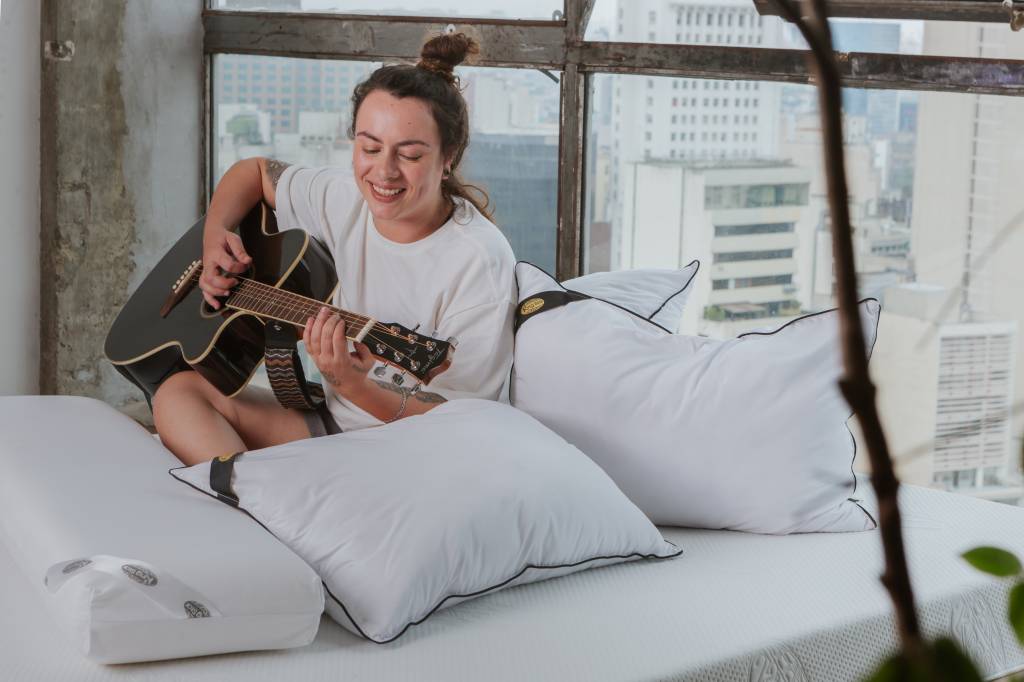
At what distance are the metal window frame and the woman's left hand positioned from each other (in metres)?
1.25

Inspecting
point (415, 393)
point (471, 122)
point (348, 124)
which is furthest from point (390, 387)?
point (348, 124)

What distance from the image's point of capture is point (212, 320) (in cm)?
232

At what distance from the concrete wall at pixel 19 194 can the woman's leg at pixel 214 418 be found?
1.49m

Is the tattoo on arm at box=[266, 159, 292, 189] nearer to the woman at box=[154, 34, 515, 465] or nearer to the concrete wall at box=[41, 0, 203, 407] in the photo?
the woman at box=[154, 34, 515, 465]

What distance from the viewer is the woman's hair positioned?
7.16ft

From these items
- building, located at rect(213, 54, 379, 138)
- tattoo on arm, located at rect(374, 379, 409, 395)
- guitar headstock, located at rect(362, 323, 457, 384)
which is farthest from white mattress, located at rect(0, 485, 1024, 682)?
building, located at rect(213, 54, 379, 138)

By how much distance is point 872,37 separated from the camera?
272 centimetres

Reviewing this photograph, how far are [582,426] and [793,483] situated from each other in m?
0.35

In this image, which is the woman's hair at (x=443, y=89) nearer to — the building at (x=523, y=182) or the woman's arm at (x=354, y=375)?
the woman's arm at (x=354, y=375)

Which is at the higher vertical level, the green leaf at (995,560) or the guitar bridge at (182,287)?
the green leaf at (995,560)

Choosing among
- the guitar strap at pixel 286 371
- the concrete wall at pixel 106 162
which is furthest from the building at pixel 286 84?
the guitar strap at pixel 286 371

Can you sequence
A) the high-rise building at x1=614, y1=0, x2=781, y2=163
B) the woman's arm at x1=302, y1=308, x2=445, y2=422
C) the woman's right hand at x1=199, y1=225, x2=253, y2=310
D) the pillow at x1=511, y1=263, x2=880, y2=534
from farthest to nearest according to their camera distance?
the high-rise building at x1=614, y1=0, x2=781, y2=163 < the woman's right hand at x1=199, y1=225, x2=253, y2=310 < the woman's arm at x1=302, y1=308, x2=445, y2=422 < the pillow at x1=511, y1=263, x2=880, y2=534

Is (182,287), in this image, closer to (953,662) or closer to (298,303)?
(298,303)

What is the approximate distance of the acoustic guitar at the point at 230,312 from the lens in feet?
7.20
